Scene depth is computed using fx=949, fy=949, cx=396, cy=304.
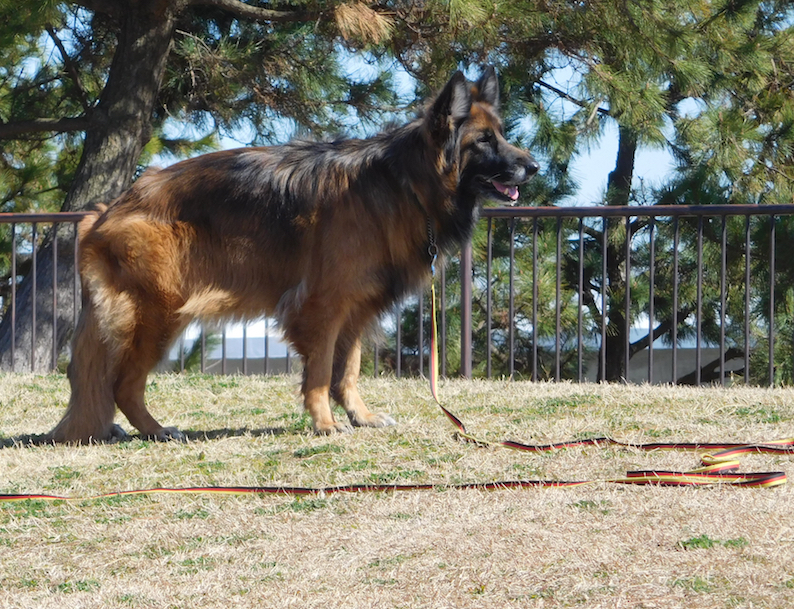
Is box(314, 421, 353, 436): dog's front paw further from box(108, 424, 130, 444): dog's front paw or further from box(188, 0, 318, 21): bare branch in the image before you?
box(188, 0, 318, 21): bare branch

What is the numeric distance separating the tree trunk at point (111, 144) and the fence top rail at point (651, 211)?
457 centimetres

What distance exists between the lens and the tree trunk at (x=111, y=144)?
9852mm

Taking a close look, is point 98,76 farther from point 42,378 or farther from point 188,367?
point 42,378

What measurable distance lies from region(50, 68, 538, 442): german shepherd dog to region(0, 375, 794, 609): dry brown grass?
413 mm

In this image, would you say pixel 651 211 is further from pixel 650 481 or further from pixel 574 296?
pixel 574 296

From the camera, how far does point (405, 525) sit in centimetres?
318

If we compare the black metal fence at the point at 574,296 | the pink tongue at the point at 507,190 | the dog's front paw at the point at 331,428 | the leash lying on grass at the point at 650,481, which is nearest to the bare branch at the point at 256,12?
the black metal fence at the point at 574,296

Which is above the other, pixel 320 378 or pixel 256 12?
pixel 256 12

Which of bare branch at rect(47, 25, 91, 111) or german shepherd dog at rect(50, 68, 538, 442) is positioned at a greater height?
bare branch at rect(47, 25, 91, 111)

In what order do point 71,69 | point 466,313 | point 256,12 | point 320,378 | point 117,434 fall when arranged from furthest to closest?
1. point 71,69
2. point 256,12
3. point 466,313
4. point 117,434
5. point 320,378

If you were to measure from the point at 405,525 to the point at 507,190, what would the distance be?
216 cm

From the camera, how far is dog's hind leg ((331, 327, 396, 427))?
4988 millimetres

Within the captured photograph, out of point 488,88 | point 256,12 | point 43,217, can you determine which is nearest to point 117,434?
point 488,88

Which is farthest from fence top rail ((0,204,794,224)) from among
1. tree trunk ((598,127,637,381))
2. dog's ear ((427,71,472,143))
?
tree trunk ((598,127,637,381))
